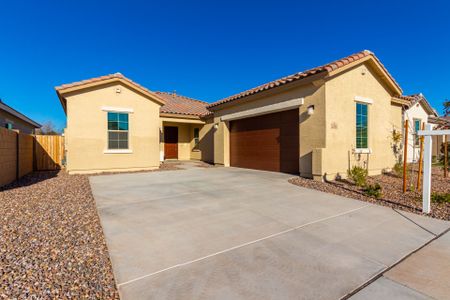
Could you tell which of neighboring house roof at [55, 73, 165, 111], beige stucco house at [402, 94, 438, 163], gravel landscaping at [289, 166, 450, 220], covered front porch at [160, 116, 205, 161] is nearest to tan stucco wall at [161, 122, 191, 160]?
covered front porch at [160, 116, 205, 161]

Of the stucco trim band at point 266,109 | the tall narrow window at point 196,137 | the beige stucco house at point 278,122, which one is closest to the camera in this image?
the beige stucco house at point 278,122

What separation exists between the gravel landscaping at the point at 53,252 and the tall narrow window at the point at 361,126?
32.1ft

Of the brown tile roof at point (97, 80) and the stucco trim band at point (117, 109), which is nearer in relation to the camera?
the brown tile roof at point (97, 80)

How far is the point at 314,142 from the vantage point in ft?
28.6

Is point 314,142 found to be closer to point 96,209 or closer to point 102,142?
point 96,209

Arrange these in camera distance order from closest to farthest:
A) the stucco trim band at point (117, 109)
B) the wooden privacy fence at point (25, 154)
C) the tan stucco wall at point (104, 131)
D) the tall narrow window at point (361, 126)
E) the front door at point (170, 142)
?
1. the wooden privacy fence at point (25, 154)
2. the tall narrow window at point (361, 126)
3. the tan stucco wall at point (104, 131)
4. the stucco trim band at point (117, 109)
5. the front door at point (170, 142)

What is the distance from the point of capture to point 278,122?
1059 centimetres

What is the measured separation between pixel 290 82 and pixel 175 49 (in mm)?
12482

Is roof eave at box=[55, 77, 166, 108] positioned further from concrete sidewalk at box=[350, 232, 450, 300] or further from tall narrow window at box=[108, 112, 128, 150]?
concrete sidewalk at box=[350, 232, 450, 300]

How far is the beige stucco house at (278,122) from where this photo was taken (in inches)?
340

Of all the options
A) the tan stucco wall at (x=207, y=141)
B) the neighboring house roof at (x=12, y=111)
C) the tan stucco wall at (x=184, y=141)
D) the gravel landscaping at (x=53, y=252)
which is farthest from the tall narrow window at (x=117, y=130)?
the neighboring house roof at (x=12, y=111)

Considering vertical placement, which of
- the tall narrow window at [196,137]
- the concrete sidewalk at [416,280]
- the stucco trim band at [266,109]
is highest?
the stucco trim band at [266,109]

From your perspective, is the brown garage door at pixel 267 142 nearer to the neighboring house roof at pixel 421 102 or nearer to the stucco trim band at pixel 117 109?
the stucco trim band at pixel 117 109

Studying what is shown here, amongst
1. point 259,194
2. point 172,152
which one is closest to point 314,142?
point 259,194
